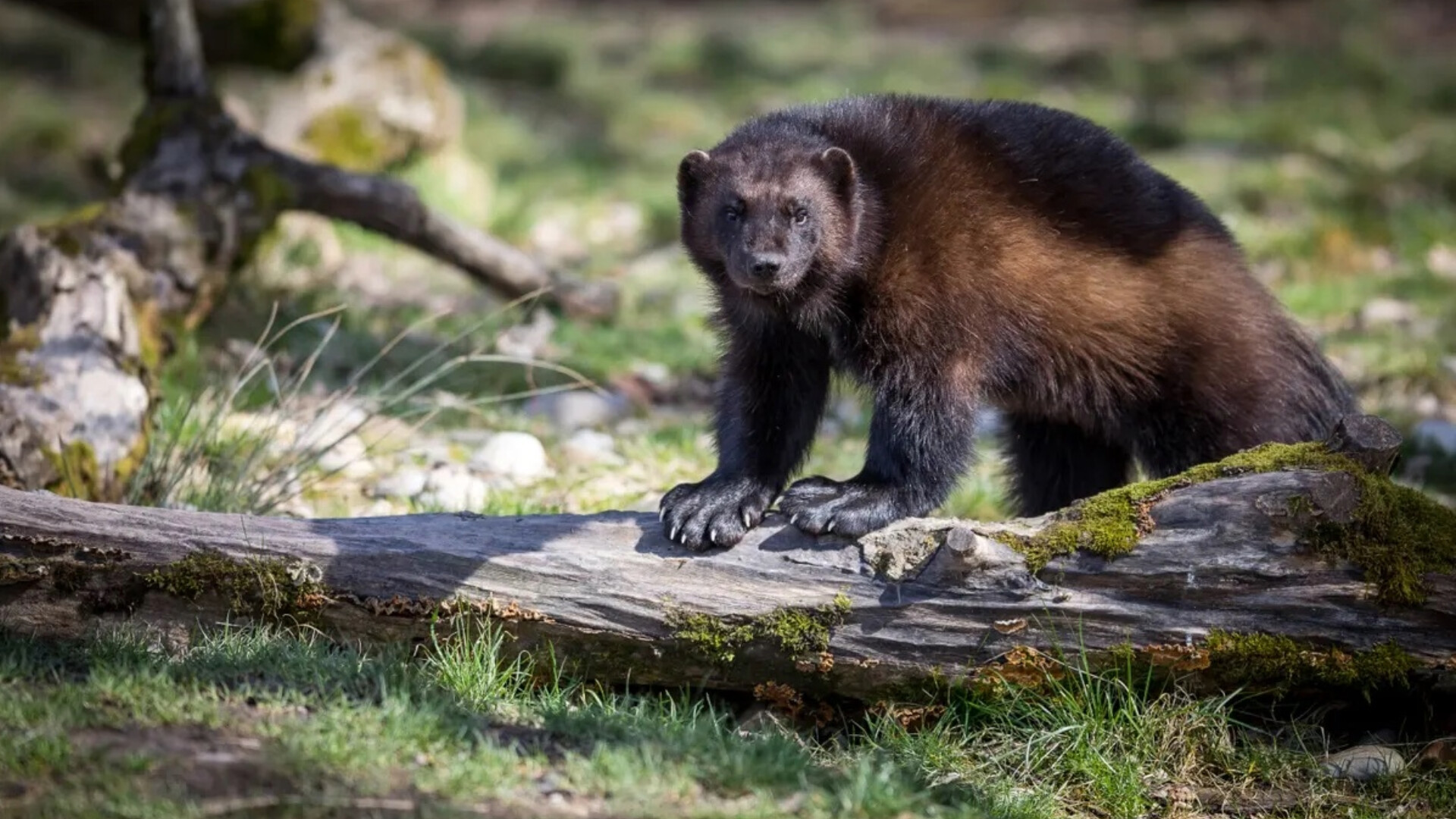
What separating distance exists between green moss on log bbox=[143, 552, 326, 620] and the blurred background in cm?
85

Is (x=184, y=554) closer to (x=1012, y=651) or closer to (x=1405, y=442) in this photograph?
(x=1012, y=651)

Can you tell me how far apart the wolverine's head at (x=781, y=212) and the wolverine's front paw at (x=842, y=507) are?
0.59 m

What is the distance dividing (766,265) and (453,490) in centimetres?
163

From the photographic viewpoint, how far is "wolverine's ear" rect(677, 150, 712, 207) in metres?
4.34

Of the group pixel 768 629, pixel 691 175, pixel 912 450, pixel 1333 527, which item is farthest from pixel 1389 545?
pixel 691 175

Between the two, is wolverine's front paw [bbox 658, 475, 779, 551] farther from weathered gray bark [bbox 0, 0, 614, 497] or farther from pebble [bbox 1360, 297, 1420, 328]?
pebble [bbox 1360, 297, 1420, 328]

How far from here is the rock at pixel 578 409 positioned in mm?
6008

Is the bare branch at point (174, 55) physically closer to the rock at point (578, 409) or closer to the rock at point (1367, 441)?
the rock at point (578, 409)

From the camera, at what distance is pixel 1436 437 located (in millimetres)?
5914

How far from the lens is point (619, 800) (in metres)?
3.06

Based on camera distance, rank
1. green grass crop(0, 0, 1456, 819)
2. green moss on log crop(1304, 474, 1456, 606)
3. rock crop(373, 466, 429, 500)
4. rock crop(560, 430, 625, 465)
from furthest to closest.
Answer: rock crop(560, 430, 625, 465)
rock crop(373, 466, 429, 500)
green moss on log crop(1304, 474, 1456, 606)
green grass crop(0, 0, 1456, 819)

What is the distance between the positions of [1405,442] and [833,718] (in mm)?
3224

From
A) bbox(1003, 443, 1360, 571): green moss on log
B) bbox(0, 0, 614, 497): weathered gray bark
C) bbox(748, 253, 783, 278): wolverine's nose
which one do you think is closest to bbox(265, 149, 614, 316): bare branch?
bbox(0, 0, 614, 497): weathered gray bark

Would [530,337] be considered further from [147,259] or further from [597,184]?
[597,184]
